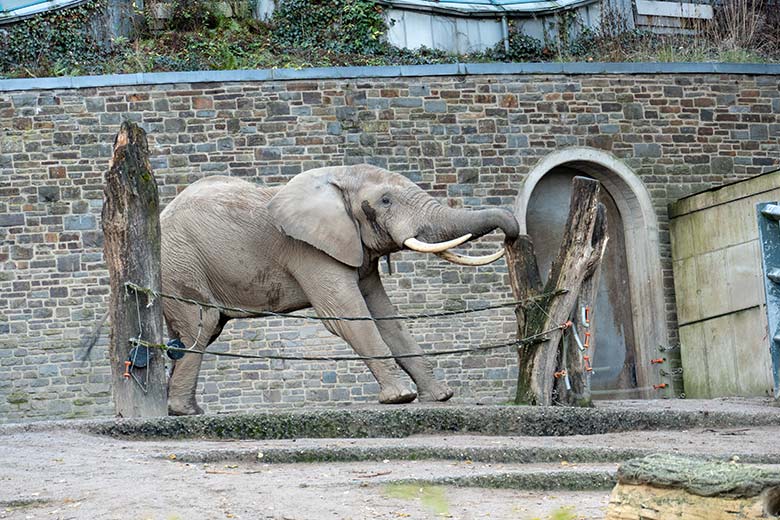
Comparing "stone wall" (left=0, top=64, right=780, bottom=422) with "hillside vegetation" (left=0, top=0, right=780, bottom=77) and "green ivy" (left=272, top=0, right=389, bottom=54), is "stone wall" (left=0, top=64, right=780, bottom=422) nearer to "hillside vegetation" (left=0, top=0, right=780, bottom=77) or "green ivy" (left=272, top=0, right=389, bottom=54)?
"hillside vegetation" (left=0, top=0, right=780, bottom=77)

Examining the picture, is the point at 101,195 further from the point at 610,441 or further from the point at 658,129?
the point at 610,441

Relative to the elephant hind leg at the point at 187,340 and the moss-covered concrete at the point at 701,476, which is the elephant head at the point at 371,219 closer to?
the elephant hind leg at the point at 187,340

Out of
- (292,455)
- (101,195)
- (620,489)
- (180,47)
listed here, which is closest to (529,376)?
(292,455)

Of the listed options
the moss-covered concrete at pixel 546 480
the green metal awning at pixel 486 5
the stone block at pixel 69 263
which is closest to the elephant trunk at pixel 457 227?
the moss-covered concrete at pixel 546 480

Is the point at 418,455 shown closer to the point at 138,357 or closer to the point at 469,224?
the point at 138,357

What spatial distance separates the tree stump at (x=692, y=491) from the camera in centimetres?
522

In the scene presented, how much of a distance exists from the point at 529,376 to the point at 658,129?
8589mm

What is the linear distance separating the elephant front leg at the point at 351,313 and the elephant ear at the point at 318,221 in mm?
171

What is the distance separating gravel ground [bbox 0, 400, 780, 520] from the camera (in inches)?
278

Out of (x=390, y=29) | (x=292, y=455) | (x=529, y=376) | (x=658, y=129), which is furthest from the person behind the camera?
(x=390, y=29)

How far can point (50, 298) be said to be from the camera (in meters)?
18.4

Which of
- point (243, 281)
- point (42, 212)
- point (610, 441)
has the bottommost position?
point (610, 441)

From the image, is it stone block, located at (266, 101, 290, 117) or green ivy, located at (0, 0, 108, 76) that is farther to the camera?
green ivy, located at (0, 0, 108, 76)

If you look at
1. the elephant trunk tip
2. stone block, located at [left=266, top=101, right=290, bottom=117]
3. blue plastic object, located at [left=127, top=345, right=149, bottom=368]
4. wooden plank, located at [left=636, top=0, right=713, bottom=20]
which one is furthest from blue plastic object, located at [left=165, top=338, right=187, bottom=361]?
wooden plank, located at [left=636, top=0, right=713, bottom=20]
